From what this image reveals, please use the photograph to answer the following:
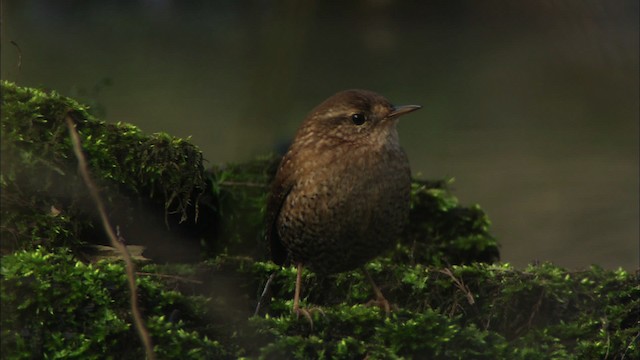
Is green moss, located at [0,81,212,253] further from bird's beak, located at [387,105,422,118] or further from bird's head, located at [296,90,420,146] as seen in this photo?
bird's beak, located at [387,105,422,118]

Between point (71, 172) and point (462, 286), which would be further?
point (462, 286)

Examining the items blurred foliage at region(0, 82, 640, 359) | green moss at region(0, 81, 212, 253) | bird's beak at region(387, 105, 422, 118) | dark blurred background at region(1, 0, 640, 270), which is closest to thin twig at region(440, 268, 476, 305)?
blurred foliage at region(0, 82, 640, 359)

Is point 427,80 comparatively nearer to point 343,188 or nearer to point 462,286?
point 343,188

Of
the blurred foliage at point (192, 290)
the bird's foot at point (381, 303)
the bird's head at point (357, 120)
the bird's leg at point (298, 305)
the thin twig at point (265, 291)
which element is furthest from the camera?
the bird's head at point (357, 120)

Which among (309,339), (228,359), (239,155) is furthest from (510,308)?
(239,155)

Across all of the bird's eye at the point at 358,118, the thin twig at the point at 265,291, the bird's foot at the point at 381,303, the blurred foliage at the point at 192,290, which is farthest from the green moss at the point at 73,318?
the bird's eye at the point at 358,118

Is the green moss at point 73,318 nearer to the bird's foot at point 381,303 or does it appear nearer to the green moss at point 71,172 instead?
the green moss at point 71,172

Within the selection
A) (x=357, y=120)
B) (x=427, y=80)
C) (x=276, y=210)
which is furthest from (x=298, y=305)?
(x=427, y=80)

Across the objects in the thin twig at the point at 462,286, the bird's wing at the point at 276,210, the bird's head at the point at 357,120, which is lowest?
the thin twig at the point at 462,286
